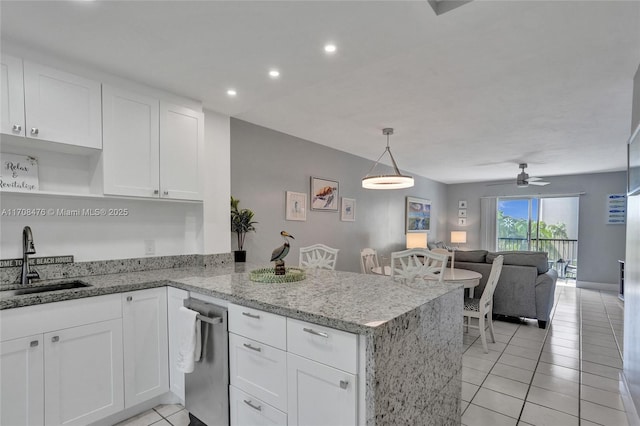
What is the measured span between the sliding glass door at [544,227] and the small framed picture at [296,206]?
6.12 m

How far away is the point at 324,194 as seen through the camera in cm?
473

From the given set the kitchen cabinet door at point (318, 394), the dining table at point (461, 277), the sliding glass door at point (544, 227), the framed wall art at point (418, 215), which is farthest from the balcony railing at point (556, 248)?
the kitchen cabinet door at point (318, 394)

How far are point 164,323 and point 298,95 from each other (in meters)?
2.24

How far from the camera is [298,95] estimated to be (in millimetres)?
2986

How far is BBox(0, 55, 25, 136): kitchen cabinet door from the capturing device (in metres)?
1.83

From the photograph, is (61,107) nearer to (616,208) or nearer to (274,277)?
(274,277)

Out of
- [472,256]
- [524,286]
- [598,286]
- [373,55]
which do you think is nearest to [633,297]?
[524,286]

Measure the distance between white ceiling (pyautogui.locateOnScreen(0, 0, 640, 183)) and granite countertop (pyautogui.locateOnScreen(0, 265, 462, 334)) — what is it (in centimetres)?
145

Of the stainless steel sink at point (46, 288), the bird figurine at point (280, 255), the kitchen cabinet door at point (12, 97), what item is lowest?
the stainless steel sink at point (46, 288)

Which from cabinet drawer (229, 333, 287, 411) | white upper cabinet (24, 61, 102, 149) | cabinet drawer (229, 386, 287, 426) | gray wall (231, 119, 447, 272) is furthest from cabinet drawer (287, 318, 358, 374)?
gray wall (231, 119, 447, 272)

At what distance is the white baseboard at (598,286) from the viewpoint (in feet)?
21.4

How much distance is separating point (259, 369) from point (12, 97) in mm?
2138

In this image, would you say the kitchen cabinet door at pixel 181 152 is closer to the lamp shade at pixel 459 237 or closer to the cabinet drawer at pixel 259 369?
the cabinet drawer at pixel 259 369

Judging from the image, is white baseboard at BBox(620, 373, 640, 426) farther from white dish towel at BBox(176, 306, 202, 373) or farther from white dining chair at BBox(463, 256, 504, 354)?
white dish towel at BBox(176, 306, 202, 373)
